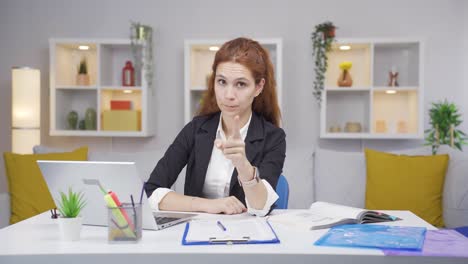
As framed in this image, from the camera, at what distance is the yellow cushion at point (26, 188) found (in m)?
3.49

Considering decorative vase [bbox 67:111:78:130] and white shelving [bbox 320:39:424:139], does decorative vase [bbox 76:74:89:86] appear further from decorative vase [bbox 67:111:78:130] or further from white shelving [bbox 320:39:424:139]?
white shelving [bbox 320:39:424:139]

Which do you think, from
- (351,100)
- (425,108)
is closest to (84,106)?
(351,100)

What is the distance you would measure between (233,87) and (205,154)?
36 cm

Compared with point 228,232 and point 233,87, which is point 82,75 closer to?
point 233,87

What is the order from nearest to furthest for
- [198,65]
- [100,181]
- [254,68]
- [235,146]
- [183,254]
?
[183,254], [100,181], [235,146], [254,68], [198,65]

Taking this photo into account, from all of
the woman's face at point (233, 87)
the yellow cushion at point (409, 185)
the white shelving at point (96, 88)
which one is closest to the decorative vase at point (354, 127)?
the yellow cushion at point (409, 185)

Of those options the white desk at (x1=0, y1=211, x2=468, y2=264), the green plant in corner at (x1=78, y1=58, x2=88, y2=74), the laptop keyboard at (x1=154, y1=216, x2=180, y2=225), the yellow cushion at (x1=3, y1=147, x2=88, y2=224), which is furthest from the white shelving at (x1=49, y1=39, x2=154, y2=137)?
the white desk at (x1=0, y1=211, x2=468, y2=264)

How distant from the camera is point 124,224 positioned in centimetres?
135

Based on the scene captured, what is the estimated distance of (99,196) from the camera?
155cm

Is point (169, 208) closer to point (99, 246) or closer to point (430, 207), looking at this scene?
point (99, 246)

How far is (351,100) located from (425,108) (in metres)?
0.66

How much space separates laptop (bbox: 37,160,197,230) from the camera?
144 cm

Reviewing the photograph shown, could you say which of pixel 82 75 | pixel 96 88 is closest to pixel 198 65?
pixel 96 88

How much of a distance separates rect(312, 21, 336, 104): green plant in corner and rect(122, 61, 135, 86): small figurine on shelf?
5.29 ft
